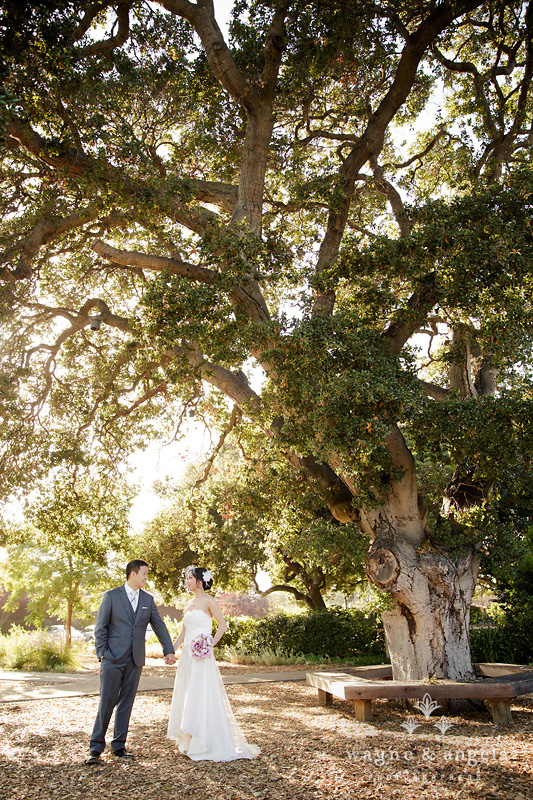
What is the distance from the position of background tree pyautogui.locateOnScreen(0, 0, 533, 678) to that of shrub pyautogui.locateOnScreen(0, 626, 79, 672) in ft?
19.3

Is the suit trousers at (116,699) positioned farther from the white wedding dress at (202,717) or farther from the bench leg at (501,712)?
the bench leg at (501,712)

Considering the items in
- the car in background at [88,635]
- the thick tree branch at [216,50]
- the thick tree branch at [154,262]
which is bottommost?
the car in background at [88,635]

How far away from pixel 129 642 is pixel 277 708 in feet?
12.5

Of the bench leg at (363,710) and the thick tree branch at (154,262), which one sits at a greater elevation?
the thick tree branch at (154,262)

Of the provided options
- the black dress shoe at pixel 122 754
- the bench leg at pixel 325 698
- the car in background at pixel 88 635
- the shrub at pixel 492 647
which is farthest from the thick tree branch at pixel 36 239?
the car in background at pixel 88 635

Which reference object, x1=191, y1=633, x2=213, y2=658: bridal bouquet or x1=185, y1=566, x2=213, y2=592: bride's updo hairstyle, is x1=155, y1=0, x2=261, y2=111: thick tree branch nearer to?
x1=185, y1=566, x2=213, y2=592: bride's updo hairstyle

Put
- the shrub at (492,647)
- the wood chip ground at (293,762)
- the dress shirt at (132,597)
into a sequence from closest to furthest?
the wood chip ground at (293,762) → the dress shirt at (132,597) → the shrub at (492,647)

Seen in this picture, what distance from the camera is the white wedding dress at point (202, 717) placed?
5.11m

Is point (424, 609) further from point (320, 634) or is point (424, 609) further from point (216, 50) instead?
point (216, 50)

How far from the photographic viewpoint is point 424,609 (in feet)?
26.2

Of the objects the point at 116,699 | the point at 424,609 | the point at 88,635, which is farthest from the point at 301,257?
the point at 88,635

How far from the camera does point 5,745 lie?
547 cm

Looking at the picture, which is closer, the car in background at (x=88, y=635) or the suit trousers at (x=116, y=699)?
the suit trousers at (x=116, y=699)

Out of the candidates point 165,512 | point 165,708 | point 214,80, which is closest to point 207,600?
point 165,708
